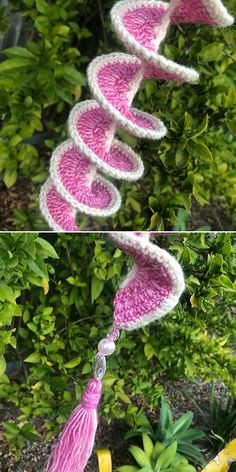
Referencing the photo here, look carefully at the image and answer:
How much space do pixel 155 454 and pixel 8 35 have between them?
1.03 m

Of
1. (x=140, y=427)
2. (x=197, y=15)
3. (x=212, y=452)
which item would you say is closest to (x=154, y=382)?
(x=140, y=427)

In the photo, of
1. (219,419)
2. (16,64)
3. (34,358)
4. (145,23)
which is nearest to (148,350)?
(34,358)

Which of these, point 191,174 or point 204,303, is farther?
point 191,174

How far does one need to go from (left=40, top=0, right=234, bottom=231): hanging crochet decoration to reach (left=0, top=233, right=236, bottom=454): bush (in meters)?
0.29

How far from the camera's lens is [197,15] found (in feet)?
1.70

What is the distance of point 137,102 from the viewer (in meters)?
1.14

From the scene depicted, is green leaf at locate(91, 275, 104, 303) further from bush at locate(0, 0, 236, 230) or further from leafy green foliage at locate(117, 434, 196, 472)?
leafy green foliage at locate(117, 434, 196, 472)

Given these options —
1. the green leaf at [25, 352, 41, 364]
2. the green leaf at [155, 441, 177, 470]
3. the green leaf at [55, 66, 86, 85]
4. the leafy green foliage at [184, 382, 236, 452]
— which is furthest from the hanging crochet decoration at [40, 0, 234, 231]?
the leafy green foliage at [184, 382, 236, 452]

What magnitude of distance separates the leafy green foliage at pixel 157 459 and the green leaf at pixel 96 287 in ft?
1.19

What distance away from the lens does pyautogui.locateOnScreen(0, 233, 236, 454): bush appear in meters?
0.98

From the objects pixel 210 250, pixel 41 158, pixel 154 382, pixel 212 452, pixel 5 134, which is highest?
pixel 210 250

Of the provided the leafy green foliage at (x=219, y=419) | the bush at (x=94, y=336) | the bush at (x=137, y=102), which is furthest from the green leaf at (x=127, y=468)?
the bush at (x=137, y=102)

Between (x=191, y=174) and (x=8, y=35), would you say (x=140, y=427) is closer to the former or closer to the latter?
(x=191, y=174)

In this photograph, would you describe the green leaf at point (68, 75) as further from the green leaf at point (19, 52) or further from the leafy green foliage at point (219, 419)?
the leafy green foliage at point (219, 419)
